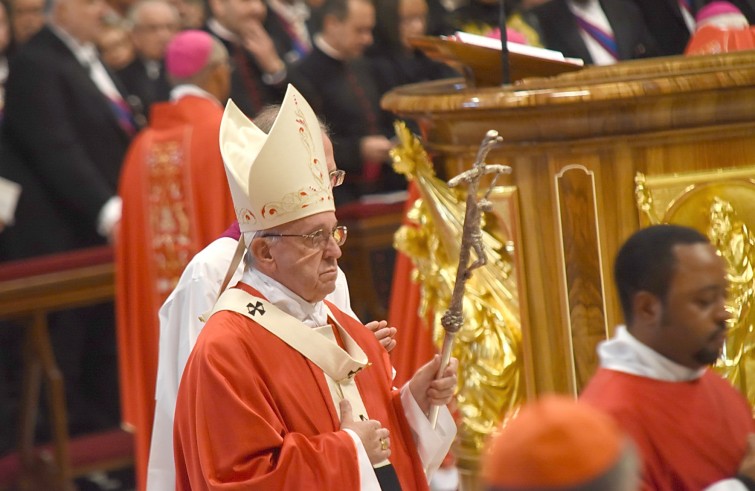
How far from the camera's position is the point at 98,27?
829 cm

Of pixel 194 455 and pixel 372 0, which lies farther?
pixel 372 0

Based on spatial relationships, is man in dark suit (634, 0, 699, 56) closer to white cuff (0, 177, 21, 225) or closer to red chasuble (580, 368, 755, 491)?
red chasuble (580, 368, 755, 491)

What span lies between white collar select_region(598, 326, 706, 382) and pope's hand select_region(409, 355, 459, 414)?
678 mm

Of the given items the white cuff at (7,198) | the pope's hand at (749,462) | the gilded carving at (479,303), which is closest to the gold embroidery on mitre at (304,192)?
the gilded carving at (479,303)

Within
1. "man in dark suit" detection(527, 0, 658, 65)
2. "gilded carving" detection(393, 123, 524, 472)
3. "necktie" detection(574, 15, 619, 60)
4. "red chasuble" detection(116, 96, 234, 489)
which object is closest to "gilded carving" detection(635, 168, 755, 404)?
"gilded carving" detection(393, 123, 524, 472)

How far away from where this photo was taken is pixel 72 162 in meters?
7.74

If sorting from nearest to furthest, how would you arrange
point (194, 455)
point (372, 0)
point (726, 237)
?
1. point (194, 455)
2. point (726, 237)
3. point (372, 0)

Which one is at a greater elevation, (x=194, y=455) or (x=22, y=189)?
(x=22, y=189)

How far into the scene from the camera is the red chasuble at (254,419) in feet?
10.6

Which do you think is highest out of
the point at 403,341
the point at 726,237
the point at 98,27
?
the point at 98,27

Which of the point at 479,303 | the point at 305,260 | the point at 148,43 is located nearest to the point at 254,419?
the point at 305,260

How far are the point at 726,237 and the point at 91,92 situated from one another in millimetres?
4544

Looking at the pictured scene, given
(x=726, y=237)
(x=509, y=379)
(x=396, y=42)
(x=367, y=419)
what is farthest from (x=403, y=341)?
(x=396, y=42)

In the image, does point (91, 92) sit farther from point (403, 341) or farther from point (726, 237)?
point (726, 237)
